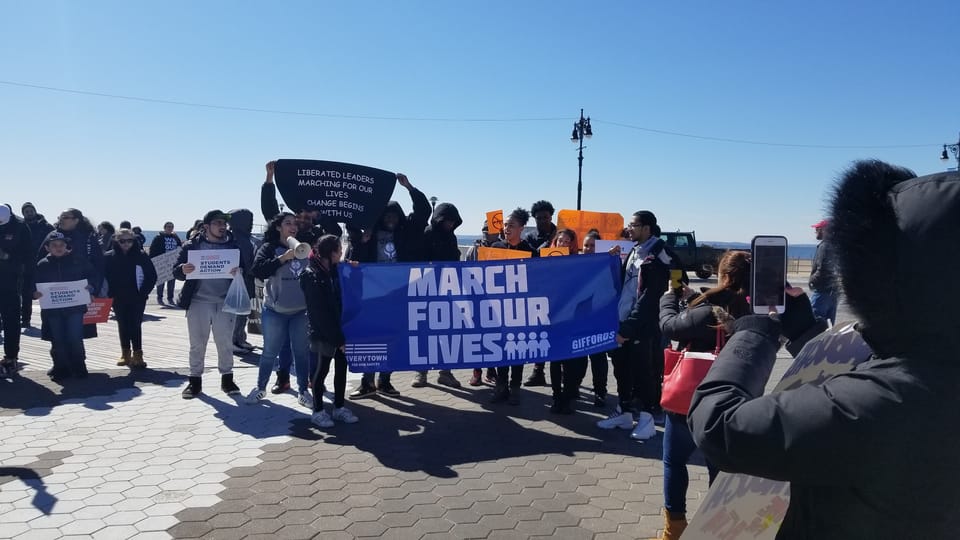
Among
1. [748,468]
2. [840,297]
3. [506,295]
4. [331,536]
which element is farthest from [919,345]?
[506,295]

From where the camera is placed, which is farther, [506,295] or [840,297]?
[506,295]

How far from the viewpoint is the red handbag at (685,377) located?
2.94 metres

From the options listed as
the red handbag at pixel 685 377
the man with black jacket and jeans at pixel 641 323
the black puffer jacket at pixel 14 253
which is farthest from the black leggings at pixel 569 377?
the black puffer jacket at pixel 14 253

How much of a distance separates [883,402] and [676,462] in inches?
91.8

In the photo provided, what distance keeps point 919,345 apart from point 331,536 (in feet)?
10.9

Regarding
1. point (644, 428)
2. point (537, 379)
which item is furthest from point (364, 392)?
point (644, 428)

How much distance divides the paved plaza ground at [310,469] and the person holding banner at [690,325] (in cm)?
52

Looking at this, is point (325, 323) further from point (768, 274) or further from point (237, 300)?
point (768, 274)

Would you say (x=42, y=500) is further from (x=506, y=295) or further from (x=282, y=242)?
(x=506, y=295)

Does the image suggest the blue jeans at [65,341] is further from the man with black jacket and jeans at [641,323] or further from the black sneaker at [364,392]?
the man with black jacket and jeans at [641,323]

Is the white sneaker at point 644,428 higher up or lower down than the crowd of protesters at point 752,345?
lower down

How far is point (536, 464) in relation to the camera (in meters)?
4.78

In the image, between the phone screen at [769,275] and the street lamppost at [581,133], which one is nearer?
the phone screen at [769,275]

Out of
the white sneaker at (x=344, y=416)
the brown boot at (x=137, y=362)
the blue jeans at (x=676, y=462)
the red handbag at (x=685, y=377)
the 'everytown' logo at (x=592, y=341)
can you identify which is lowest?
the white sneaker at (x=344, y=416)
